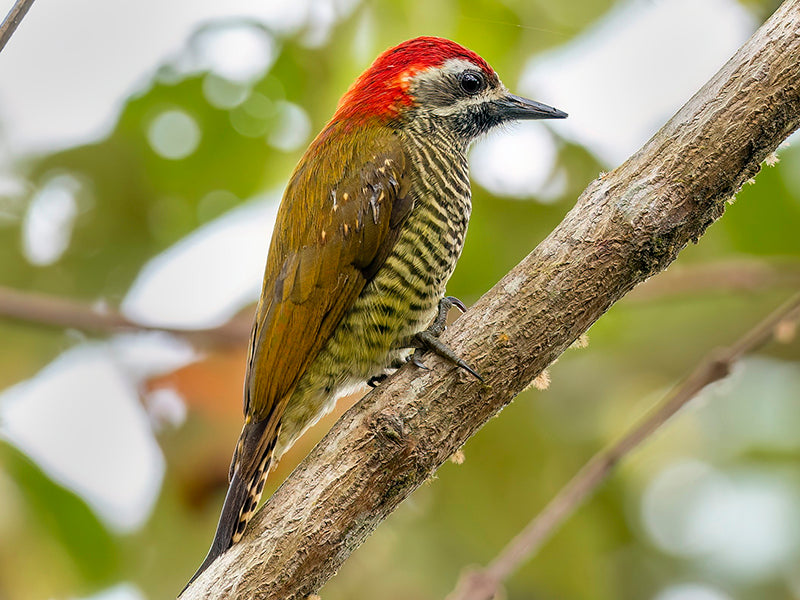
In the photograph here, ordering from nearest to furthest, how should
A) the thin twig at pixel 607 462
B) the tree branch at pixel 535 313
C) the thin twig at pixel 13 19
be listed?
the thin twig at pixel 13 19
the tree branch at pixel 535 313
the thin twig at pixel 607 462

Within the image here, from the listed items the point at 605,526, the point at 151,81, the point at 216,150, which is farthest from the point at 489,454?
the point at 151,81

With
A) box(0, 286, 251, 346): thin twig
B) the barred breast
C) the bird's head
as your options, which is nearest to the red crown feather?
the bird's head

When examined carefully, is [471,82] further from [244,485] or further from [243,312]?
[244,485]

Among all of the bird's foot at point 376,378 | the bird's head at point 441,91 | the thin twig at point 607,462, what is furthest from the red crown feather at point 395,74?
the thin twig at point 607,462

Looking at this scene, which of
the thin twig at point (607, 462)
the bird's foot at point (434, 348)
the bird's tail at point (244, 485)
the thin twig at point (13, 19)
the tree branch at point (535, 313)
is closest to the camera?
the thin twig at point (13, 19)

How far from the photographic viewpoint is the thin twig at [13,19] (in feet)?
5.51

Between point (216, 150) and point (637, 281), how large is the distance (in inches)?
101

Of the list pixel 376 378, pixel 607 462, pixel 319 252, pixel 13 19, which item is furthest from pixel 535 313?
pixel 13 19

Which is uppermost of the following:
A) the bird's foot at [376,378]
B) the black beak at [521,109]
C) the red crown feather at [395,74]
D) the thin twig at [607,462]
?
the red crown feather at [395,74]

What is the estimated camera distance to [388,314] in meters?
3.08

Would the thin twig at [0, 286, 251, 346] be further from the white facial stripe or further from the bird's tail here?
the white facial stripe

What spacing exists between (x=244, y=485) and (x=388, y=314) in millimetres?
740

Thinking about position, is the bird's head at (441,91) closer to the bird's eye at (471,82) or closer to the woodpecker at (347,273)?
the bird's eye at (471,82)

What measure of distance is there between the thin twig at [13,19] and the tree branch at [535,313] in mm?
1243
